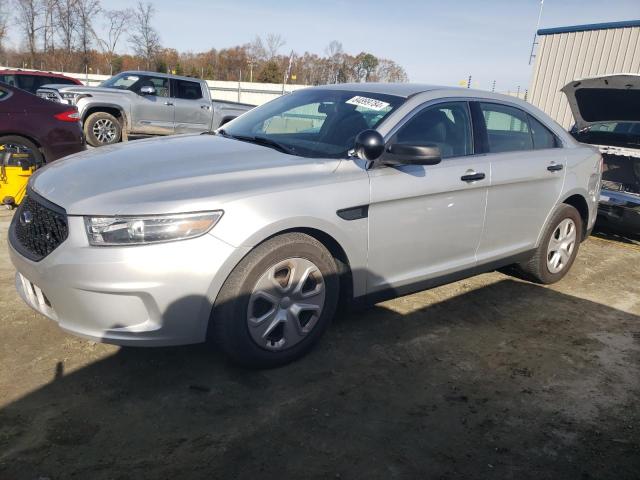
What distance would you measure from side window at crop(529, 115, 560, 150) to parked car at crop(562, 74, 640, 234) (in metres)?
1.90

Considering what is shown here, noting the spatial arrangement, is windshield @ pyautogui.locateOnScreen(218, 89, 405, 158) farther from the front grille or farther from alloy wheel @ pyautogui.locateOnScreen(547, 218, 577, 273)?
alloy wheel @ pyautogui.locateOnScreen(547, 218, 577, 273)

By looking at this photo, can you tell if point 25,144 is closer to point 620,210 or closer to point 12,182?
point 12,182

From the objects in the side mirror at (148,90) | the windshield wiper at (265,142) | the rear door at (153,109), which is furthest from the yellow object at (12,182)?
the rear door at (153,109)

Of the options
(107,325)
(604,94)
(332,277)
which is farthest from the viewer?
(604,94)

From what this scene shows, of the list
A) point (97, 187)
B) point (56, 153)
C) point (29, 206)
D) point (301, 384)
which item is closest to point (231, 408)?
point (301, 384)

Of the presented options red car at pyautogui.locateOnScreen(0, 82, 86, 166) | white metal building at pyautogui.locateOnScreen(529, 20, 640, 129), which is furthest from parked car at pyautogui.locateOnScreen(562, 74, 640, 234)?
red car at pyautogui.locateOnScreen(0, 82, 86, 166)

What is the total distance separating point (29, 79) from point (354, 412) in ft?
47.0

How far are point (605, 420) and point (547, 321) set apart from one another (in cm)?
131

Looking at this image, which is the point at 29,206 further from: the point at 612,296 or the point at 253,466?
the point at 612,296

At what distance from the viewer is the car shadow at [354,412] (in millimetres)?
2248

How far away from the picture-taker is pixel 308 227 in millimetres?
2883

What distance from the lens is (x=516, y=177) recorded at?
157 inches

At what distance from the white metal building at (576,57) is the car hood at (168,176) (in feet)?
36.4

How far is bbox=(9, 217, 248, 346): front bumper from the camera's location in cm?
246
